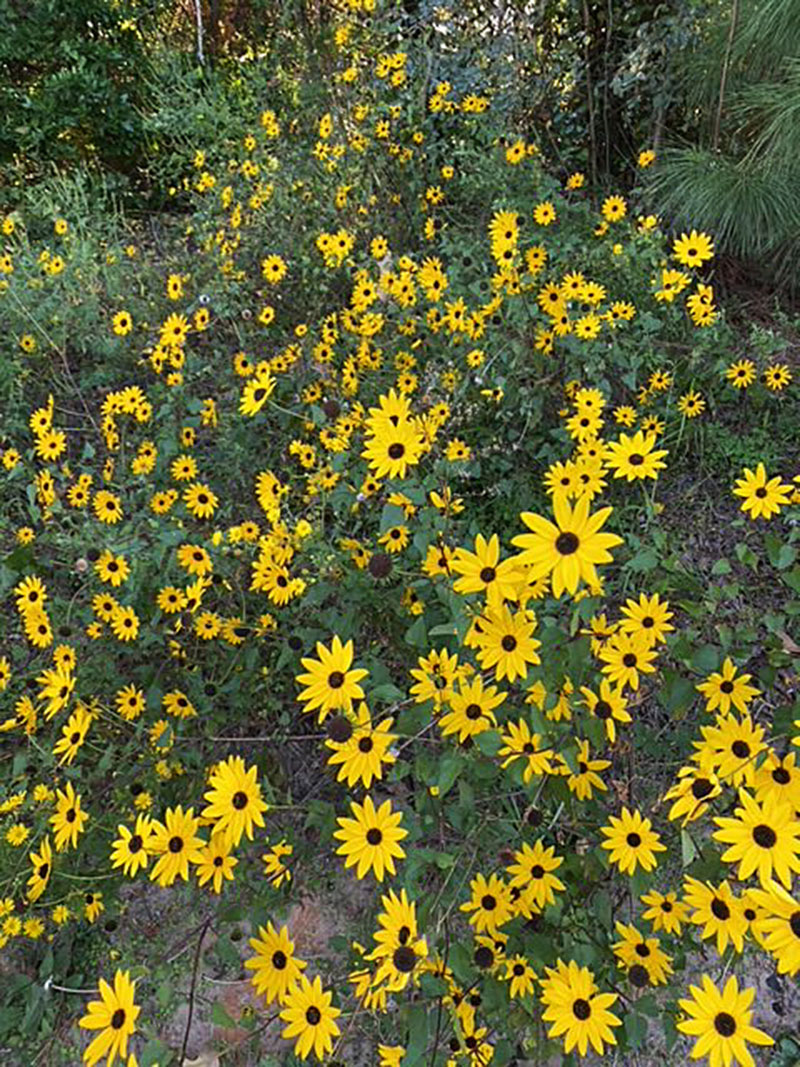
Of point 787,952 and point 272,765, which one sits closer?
point 787,952

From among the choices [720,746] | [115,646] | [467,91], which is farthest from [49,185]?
[720,746]

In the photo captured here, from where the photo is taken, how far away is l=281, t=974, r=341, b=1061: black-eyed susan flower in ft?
3.36

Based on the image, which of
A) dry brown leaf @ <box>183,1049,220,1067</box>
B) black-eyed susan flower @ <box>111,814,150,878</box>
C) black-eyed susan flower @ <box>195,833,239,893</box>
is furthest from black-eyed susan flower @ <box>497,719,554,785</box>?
dry brown leaf @ <box>183,1049,220,1067</box>

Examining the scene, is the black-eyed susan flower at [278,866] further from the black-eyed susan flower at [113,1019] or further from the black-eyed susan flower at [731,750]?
the black-eyed susan flower at [731,750]

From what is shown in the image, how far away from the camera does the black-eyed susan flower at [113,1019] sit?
103 cm

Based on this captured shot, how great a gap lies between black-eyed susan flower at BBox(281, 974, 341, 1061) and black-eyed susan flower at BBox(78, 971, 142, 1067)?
8.4 inches

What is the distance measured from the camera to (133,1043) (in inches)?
64.6

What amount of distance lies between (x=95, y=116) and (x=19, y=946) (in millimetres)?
5036

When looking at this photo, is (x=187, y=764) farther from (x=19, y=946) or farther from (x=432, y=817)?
(x=432, y=817)

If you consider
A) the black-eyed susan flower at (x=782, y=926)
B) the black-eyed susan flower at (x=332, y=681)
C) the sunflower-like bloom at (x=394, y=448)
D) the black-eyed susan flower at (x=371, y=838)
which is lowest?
the black-eyed susan flower at (x=371, y=838)

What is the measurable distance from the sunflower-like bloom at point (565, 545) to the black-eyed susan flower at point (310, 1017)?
0.65 metres

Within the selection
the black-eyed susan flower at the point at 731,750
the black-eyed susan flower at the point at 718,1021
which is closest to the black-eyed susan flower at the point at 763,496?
the black-eyed susan flower at the point at 731,750

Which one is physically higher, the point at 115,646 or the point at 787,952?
the point at 787,952

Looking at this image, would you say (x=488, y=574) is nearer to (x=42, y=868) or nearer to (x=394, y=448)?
(x=394, y=448)
